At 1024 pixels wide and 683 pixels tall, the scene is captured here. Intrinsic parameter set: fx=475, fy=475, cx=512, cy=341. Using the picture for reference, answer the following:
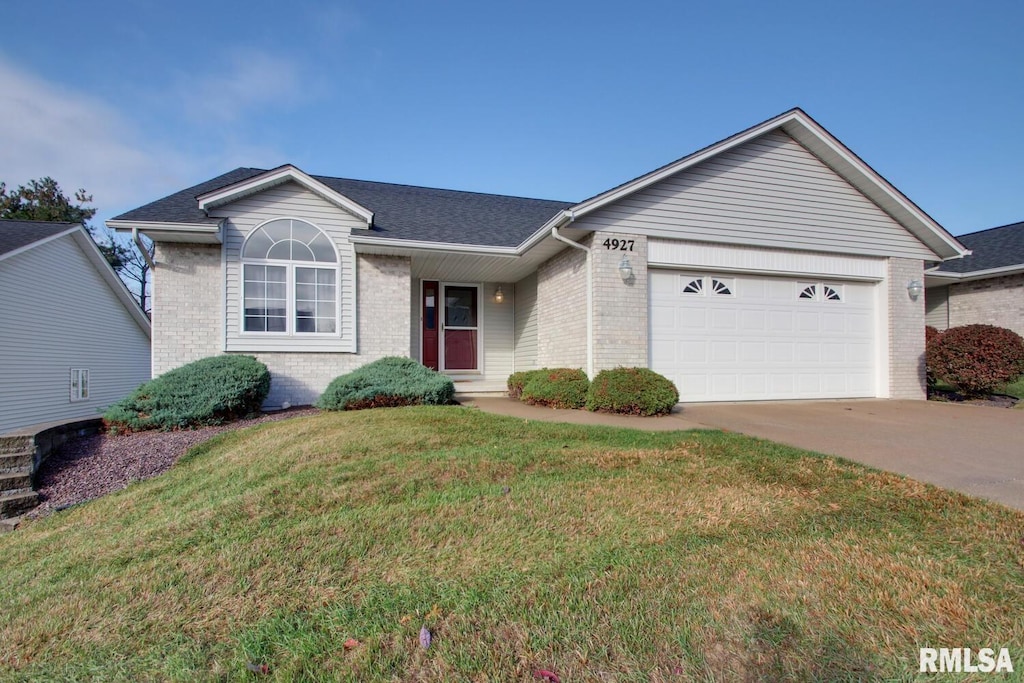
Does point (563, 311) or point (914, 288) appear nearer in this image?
point (563, 311)

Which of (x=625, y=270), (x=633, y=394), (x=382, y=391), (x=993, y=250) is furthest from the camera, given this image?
(x=993, y=250)

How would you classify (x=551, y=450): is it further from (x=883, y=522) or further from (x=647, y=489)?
(x=883, y=522)

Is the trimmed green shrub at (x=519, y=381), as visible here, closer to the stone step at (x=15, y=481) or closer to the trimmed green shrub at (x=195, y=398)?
the trimmed green shrub at (x=195, y=398)

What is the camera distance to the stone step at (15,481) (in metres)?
4.80

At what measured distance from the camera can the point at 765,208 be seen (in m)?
9.64

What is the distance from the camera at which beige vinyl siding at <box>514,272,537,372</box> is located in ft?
38.6

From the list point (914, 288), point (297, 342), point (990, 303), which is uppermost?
point (914, 288)

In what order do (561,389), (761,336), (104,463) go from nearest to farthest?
(104,463) → (561,389) → (761,336)

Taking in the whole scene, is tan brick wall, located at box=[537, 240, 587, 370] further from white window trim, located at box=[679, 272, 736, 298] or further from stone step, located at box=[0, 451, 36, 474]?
stone step, located at box=[0, 451, 36, 474]

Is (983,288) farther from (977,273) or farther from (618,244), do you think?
(618,244)

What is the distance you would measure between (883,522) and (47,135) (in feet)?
82.1

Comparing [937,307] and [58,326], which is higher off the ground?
[937,307]

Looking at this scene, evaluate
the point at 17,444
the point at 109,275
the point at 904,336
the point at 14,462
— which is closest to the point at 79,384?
the point at 109,275

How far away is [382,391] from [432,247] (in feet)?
10.5
